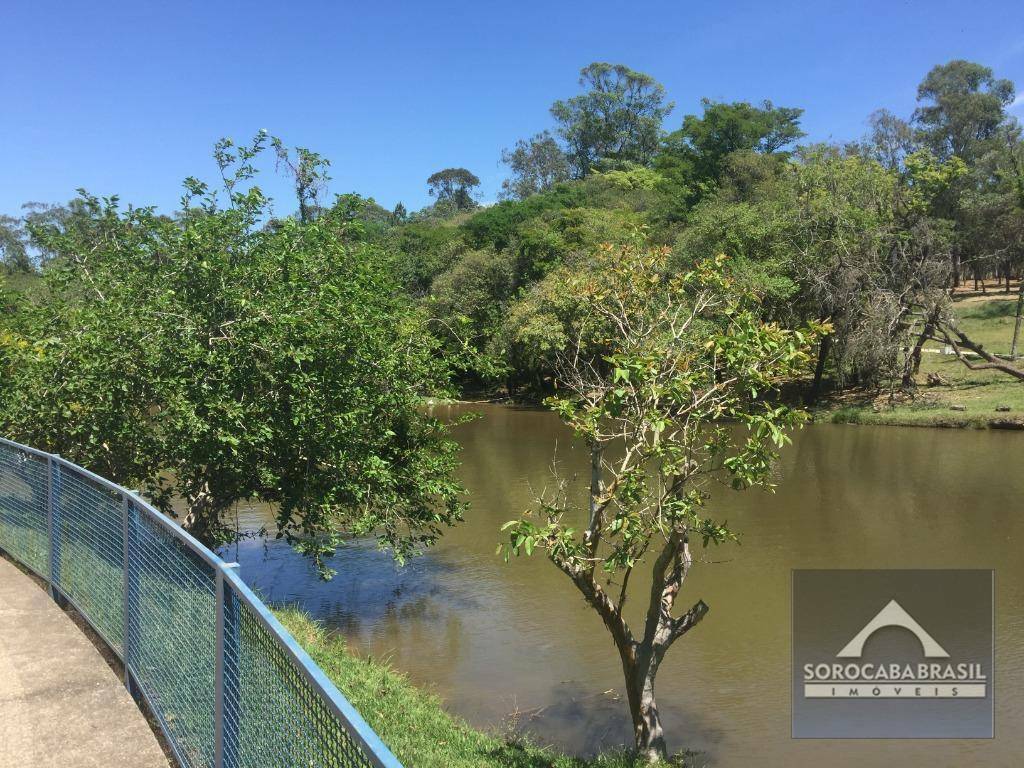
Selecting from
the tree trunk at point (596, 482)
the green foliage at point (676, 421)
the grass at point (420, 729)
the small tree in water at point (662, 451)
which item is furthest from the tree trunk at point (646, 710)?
the tree trunk at point (596, 482)

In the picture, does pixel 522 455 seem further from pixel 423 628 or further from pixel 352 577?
pixel 423 628

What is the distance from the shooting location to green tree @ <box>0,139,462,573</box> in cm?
980

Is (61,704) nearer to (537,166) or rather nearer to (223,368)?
(223,368)

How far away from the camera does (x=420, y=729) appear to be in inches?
315

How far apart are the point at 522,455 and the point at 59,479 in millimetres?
20290

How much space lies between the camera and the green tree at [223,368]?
9.80m

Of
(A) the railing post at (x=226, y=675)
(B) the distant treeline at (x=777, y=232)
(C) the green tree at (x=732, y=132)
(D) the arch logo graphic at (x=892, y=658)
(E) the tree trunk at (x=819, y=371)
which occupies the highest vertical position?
(C) the green tree at (x=732, y=132)

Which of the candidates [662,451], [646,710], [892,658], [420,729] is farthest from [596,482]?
[892,658]

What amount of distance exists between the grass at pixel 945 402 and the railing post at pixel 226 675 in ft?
97.3

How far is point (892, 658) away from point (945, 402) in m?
23.9

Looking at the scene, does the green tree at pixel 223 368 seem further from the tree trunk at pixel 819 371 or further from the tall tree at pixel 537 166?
the tall tree at pixel 537 166

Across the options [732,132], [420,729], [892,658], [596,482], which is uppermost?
[732,132]

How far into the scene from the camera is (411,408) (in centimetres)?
1184

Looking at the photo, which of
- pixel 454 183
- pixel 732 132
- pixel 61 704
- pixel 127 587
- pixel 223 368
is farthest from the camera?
pixel 454 183
